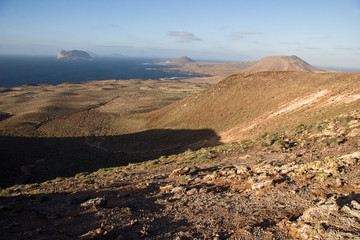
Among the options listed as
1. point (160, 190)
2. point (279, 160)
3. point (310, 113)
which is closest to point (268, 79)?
point (310, 113)

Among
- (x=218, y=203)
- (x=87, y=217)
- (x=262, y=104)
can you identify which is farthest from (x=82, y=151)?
(x=218, y=203)

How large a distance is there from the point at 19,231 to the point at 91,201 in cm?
242

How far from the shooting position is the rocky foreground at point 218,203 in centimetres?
658

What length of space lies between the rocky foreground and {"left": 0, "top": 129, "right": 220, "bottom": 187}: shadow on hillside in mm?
11387

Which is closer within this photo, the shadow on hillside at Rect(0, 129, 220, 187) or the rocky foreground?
the rocky foreground

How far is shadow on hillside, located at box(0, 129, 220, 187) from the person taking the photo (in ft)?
75.6

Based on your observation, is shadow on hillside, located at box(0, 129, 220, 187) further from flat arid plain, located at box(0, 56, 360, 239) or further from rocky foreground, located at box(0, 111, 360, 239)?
rocky foreground, located at box(0, 111, 360, 239)

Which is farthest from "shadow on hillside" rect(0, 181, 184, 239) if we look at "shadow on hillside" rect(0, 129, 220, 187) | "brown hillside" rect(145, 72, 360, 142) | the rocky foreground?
"brown hillside" rect(145, 72, 360, 142)

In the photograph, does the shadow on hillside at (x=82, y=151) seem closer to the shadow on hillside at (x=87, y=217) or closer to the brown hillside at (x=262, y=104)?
the brown hillside at (x=262, y=104)

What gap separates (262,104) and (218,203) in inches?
943

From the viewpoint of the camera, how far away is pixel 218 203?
8.40 m

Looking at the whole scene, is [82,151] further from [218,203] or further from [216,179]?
[218,203]

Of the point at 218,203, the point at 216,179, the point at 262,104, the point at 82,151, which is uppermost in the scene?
the point at 262,104

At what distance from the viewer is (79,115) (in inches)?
1956
